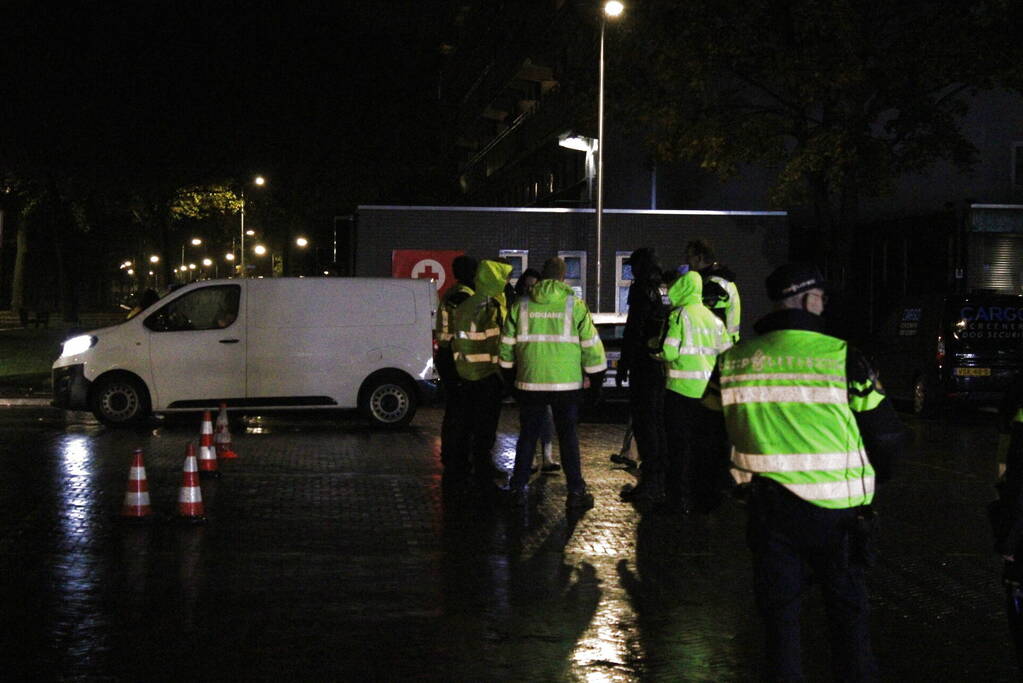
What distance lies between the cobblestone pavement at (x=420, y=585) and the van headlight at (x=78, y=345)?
14.7ft

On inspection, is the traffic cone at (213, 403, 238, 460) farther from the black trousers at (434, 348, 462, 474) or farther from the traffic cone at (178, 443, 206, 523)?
the traffic cone at (178, 443, 206, 523)

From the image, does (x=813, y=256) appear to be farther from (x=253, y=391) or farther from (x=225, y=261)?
(x=225, y=261)

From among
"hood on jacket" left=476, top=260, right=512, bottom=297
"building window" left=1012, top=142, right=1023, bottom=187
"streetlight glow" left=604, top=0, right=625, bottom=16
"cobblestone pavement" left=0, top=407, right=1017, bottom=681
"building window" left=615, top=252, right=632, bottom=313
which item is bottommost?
"cobblestone pavement" left=0, top=407, right=1017, bottom=681

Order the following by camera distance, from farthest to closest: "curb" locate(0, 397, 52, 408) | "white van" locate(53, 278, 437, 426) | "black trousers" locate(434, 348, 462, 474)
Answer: "curb" locate(0, 397, 52, 408) → "white van" locate(53, 278, 437, 426) → "black trousers" locate(434, 348, 462, 474)

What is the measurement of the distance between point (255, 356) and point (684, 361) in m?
8.28

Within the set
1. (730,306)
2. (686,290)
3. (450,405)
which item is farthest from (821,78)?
(686,290)

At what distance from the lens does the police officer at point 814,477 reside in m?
5.14

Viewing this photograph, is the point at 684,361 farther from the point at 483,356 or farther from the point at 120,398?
the point at 120,398

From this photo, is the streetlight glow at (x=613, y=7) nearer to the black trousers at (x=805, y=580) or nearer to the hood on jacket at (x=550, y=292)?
the hood on jacket at (x=550, y=292)

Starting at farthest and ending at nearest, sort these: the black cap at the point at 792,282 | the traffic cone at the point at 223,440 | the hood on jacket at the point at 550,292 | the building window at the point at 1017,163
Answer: the building window at the point at 1017,163 < the traffic cone at the point at 223,440 < the hood on jacket at the point at 550,292 < the black cap at the point at 792,282

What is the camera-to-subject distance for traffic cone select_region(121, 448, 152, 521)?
1041 cm

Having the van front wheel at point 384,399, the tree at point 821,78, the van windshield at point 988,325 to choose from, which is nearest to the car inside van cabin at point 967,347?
the van windshield at point 988,325

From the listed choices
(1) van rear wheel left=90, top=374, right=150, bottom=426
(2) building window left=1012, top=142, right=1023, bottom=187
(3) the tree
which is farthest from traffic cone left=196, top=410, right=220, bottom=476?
(2) building window left=1012, top=142, right=1023, bottom=187

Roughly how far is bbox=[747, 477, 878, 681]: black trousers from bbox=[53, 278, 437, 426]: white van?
13.1m
